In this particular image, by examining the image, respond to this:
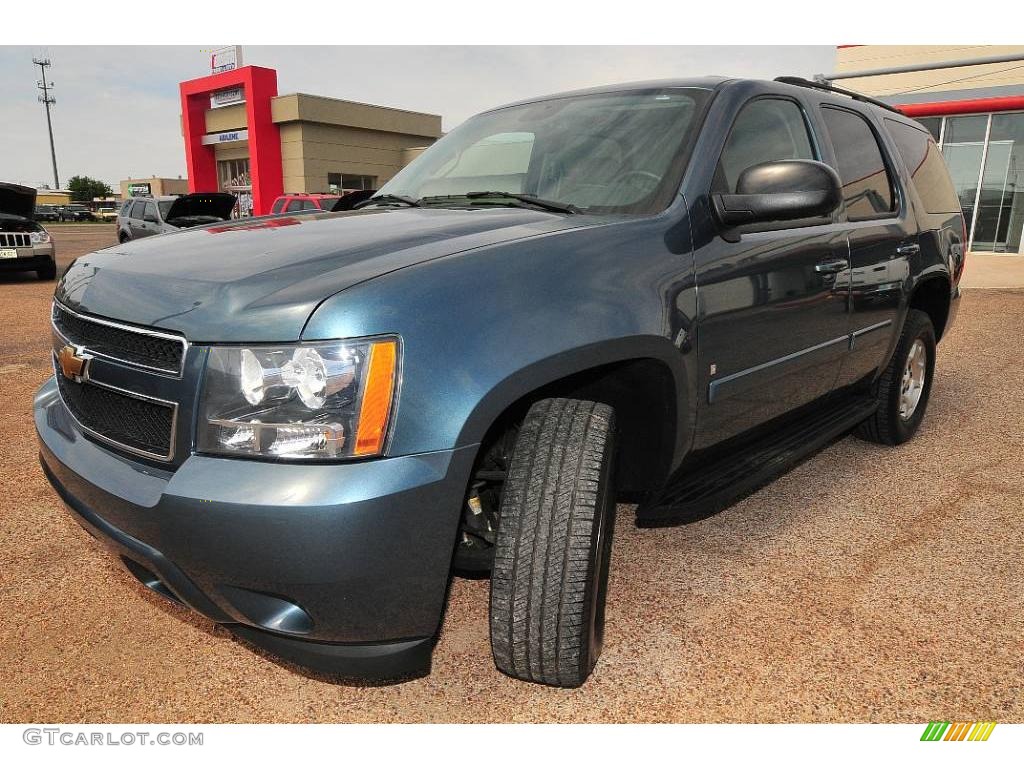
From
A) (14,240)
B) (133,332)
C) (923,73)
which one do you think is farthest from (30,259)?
(923,73)

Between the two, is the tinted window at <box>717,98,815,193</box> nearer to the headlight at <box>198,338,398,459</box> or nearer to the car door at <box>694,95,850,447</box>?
the car door at <box>694,95,850,447</box>

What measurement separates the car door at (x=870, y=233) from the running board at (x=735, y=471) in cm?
30

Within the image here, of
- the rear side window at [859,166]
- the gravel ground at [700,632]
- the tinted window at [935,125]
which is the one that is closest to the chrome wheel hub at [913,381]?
the gravel ground at [700,632]

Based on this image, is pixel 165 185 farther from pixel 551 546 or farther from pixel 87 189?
pixel 551 546

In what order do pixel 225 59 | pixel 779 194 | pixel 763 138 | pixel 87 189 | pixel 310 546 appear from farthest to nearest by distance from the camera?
1. pixel 87 189
2. pixel 225 59
3. pixel 763 138
4. pixel 779 194
5. pixel 310 546

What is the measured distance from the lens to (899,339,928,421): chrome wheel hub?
4.20 meters

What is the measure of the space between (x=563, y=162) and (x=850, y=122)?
172 centimetres

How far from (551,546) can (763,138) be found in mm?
1896

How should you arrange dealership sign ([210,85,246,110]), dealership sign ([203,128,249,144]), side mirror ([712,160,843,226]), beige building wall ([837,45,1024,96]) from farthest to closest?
dealership sign ([203,128,249,144])
dealership sign ([210,85,246,110])
beige building wall ([837,45,1024,96])
side mirror ([712,160,843,226])

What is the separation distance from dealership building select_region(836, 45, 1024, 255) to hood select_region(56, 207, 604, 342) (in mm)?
17311

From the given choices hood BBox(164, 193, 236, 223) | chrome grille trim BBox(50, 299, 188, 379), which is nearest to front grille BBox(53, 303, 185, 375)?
chrome grille trim BBox(50, 299, 188, 379)

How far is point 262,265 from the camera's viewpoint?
1861 mm

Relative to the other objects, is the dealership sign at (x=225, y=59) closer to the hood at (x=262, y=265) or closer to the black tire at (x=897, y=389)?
the black tire at (x=897, y=389)

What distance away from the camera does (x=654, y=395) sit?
2.30m
